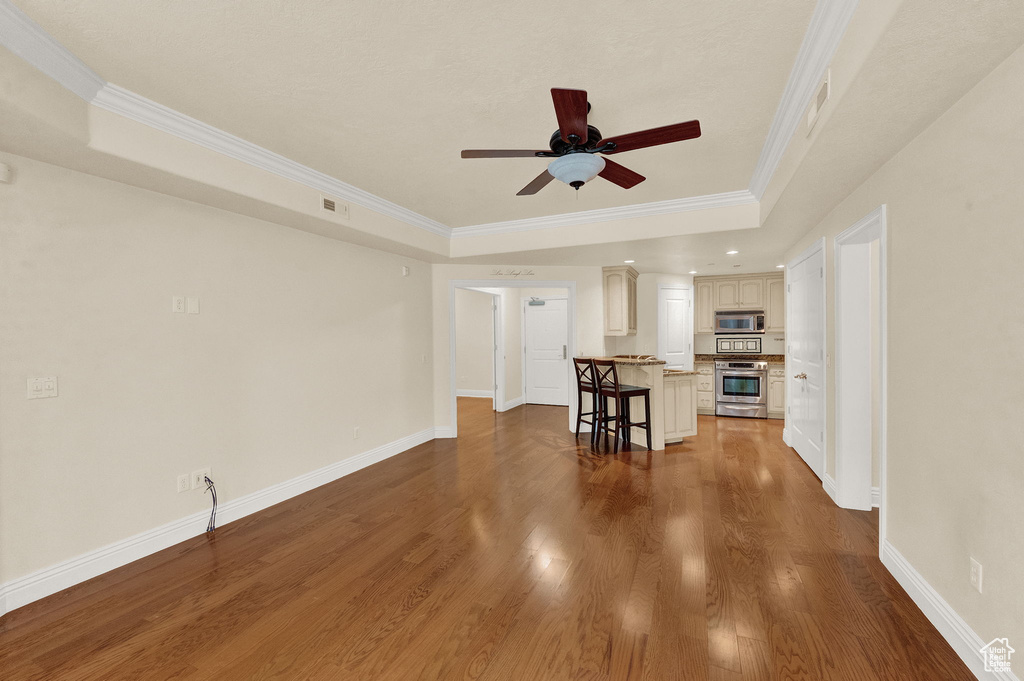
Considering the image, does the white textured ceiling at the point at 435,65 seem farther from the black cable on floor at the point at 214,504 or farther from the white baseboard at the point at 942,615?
the white baseboard at the point at 942,615

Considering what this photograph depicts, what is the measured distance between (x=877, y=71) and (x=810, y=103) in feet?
2.03

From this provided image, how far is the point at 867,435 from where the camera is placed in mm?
3191

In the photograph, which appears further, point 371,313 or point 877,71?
point 371,313

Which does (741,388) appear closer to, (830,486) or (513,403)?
(830,486)

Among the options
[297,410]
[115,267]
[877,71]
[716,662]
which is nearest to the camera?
[877,71]

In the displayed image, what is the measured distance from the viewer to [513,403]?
784cm

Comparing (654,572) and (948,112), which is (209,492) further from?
(948,112)

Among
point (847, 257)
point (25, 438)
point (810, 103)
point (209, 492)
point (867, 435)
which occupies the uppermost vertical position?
point (810, 103)

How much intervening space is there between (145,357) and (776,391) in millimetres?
7427

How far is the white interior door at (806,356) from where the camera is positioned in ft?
12.3

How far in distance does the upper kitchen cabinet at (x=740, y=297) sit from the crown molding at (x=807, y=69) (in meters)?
4.36

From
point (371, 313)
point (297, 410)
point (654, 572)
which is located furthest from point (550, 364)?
point (654, 572)

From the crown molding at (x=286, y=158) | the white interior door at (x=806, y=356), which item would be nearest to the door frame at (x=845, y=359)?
the white interior door at (x=806, y=356)

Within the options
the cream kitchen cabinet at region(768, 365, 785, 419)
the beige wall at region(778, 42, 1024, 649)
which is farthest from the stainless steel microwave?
the beige wall at region(778, 42, 1024, 649)
